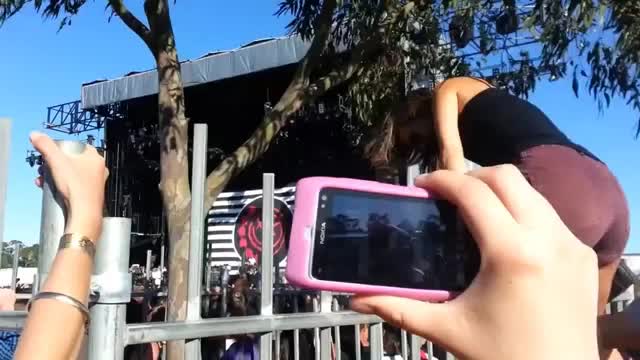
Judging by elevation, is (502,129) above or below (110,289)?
above

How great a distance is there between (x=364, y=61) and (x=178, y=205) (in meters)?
2.16

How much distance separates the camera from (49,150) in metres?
1.04

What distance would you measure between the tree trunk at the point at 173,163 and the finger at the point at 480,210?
92cm

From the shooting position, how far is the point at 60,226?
112cm

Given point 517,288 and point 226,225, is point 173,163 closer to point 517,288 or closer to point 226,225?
point 517,288

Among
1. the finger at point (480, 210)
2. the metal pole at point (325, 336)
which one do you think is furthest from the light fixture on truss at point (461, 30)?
the finger at point (480, 210)

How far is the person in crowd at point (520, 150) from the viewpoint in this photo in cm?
161

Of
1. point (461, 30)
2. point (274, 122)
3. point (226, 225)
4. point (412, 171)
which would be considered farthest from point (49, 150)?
point (226, 225)

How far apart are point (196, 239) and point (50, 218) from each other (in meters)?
0.42

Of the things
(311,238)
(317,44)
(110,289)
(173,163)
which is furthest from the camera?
(317,44)

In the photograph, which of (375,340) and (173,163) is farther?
(173,163)

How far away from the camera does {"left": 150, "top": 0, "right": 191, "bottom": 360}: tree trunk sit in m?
1.76

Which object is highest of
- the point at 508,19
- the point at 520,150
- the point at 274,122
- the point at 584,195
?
the point at 508,19

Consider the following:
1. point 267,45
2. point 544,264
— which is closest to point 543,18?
point 544,264
